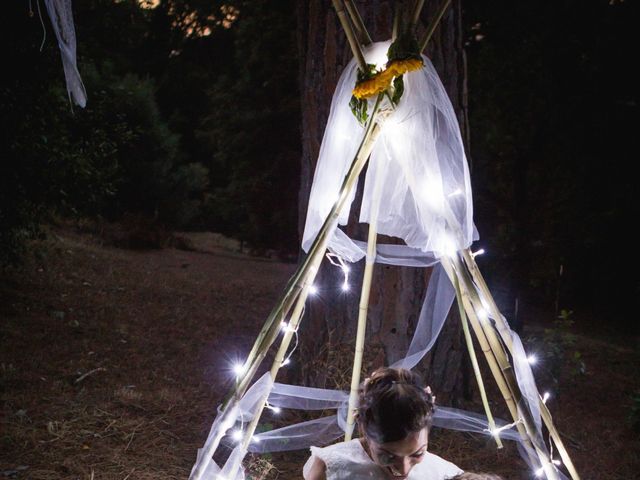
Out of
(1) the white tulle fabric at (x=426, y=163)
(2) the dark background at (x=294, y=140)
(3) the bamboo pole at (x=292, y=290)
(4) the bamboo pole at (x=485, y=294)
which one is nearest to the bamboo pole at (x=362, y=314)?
(1) the white tulle fabric at (x=426, y=163)

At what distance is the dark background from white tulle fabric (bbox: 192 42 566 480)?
45.2 inches

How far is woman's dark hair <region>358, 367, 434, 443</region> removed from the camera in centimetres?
185

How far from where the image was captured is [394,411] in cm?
187

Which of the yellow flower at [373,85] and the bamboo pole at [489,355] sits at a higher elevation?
the yellow flower at [373,85]

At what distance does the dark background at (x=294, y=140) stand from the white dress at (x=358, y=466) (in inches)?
73.8

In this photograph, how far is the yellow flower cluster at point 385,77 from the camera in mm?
2055

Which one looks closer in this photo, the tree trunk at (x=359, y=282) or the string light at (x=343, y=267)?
the string light at (x=343, y=267)

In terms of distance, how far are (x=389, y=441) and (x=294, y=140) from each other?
8014 millimetres

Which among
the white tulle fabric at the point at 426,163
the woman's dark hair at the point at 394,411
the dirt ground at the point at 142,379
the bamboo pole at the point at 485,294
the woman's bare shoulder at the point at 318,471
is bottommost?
the dirt ground at the point at 142,379

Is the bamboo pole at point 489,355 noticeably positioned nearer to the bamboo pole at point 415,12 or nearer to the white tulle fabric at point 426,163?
the white tulle fabric at point 426,163

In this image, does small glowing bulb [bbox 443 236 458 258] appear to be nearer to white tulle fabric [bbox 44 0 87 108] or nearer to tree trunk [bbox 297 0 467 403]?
tree trunk [bbox 297 0 467 403]

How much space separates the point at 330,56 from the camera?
3.06 meters

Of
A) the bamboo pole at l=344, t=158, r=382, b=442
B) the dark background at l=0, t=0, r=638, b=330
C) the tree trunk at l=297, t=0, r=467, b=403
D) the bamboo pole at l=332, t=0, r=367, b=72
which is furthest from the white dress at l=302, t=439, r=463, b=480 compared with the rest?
the dark background at l=0, t=0, r=638, b=330

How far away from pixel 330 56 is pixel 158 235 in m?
7.33
